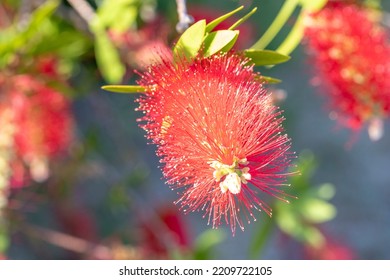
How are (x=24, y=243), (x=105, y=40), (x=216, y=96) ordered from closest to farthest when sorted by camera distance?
(x=216, y=96) → (x=105, y=40) → (x=24, y=243)

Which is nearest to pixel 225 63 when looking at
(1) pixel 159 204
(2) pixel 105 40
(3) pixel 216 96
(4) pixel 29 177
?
(3) pixel 216 96

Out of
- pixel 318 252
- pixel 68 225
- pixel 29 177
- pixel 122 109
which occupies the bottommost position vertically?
pixel 318 252

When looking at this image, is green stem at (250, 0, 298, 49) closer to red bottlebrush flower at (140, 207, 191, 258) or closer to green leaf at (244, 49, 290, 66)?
green leaf at (244, 49, 290, 66)

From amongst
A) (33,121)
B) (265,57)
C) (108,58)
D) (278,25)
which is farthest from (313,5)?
(33,121)

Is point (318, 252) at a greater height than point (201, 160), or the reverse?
point (201, 160)

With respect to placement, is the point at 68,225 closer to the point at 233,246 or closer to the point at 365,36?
the point at 233,246

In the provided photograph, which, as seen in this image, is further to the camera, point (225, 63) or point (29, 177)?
point (29, 177)

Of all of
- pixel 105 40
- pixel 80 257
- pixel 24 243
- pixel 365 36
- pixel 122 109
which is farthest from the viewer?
pixel 122 109

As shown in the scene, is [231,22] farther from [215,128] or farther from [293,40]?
[215,128]
